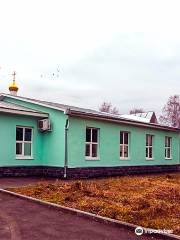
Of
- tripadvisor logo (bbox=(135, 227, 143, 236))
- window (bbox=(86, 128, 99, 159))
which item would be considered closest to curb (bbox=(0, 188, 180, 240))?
tripadvisor logo (bbox=(135, 227, 143, 236))

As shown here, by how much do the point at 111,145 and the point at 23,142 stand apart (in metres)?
4.91

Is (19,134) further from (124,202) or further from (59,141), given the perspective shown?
(124,202)

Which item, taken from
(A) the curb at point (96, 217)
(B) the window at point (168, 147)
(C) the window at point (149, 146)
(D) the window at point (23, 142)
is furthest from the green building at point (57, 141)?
(A) the curb at point (96, 217)

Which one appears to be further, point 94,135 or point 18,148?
point 94,135

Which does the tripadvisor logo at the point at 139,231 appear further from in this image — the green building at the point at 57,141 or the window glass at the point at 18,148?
the window glass at the point at 18,148

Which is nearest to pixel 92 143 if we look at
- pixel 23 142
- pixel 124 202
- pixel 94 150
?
pixel 94 150

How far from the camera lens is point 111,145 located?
19.1m

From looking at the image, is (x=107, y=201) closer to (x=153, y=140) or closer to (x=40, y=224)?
(x=40, y=224)

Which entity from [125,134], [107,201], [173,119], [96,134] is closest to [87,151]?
[96,134]

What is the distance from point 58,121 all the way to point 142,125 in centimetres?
632

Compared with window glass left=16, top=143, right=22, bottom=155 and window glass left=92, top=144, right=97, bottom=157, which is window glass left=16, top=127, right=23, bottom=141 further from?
window glass left=92, top=144, right=97, bottom=157

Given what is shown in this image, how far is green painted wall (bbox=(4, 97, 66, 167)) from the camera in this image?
54.1 ft

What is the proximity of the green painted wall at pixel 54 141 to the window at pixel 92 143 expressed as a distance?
67.9 inches

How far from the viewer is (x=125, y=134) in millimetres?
20484
